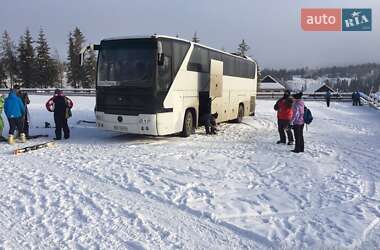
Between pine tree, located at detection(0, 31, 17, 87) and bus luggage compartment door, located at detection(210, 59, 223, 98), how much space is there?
5570cm

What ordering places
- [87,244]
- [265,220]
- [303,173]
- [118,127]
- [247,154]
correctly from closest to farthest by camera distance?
1. [87,244]
2. [265,220]
3. [303,173]
4. [247,154]
5. [118,127]

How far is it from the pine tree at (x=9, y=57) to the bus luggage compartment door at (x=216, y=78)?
55699 millimetres

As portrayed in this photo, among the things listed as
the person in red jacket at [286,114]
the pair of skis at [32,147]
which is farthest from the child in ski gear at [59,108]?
the person in red jacket at [286,114]

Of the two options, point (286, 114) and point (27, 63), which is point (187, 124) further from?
point (27, 63)

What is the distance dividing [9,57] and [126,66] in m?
60.4

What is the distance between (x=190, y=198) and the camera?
6426 millimetres

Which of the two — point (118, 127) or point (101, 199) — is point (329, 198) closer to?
point (101, 199)

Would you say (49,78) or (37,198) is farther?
(49,78)

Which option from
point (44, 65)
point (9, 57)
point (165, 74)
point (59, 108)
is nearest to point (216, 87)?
point (165, 74)

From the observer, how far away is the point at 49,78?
59438mm

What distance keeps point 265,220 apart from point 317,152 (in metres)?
5.75

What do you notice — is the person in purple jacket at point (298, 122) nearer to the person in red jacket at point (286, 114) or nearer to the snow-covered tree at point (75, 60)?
the person in red jacket at point (286, 114)

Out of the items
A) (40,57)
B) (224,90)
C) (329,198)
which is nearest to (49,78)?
(40,57)

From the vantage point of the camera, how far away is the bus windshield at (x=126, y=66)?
11.7 metres
